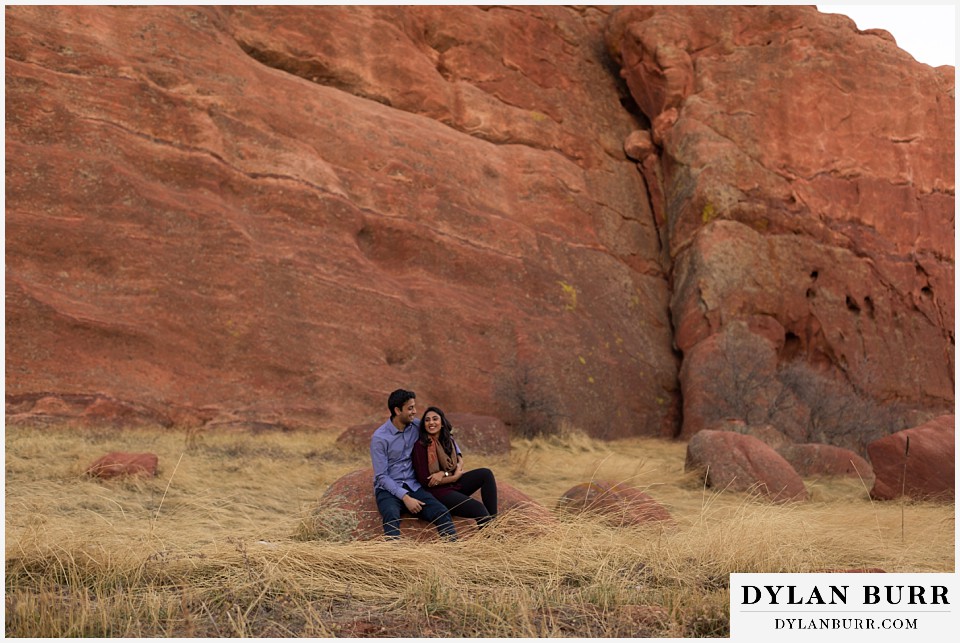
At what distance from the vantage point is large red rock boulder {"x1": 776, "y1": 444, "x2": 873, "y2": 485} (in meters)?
11.9

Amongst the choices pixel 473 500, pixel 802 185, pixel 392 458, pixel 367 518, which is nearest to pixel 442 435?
pixel 392 458

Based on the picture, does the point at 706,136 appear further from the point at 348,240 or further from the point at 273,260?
the point at 273,260

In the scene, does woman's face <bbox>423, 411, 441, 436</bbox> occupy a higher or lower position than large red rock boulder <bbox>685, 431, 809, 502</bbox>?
higher

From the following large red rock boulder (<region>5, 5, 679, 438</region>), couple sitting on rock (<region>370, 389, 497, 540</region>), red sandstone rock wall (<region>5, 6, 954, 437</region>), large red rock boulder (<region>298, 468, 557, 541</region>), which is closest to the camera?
large red rock boulder (<region>298, 468, 557, 541</region>)

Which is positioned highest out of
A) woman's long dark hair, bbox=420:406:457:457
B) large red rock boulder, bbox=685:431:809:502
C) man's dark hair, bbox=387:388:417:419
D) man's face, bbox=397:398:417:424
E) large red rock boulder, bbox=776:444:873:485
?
man's dark hair, bbox=387:388:417:419

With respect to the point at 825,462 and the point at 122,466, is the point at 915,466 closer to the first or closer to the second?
the point at 825,462

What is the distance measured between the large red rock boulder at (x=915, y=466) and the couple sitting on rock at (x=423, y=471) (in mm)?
5684

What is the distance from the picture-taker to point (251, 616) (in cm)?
419

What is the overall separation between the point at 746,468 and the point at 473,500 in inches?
191

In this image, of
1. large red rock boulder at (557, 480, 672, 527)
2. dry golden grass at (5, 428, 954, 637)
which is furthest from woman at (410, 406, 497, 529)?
large red rock boulder at (557, 480, 672, 527)

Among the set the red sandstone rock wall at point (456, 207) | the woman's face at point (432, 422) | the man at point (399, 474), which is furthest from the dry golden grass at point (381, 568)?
the red sandstone rock wall at point (456, 207)

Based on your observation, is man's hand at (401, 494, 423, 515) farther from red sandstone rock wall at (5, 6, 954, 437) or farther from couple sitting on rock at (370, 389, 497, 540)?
red sandstone rock wall at (5, 6, 954, 437)

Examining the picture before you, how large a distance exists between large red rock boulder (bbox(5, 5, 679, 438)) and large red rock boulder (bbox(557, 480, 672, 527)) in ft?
24.1

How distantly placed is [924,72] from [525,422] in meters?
15.6
